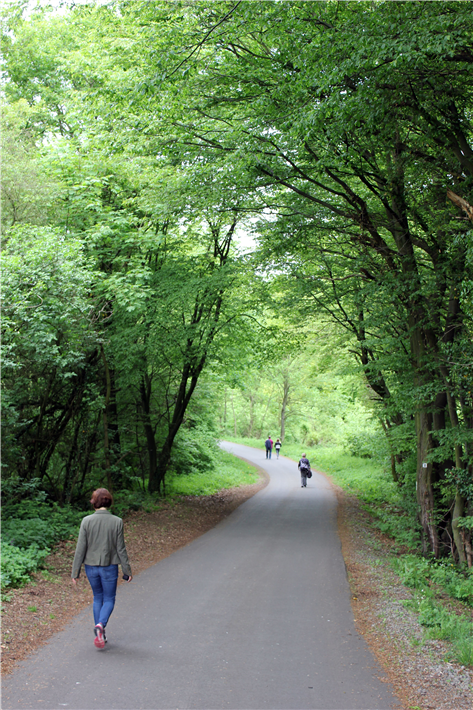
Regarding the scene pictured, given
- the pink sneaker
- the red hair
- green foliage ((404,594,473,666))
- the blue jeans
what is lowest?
green foliage ((404,594,473,666))

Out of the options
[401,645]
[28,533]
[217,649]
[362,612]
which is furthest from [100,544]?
[28,533]

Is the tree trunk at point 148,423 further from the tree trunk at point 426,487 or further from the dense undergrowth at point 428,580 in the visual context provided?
the tree trunk at point 426,487

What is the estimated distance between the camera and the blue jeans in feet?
16.7

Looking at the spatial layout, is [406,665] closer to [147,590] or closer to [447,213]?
[147,590]

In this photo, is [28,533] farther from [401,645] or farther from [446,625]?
[446,625]

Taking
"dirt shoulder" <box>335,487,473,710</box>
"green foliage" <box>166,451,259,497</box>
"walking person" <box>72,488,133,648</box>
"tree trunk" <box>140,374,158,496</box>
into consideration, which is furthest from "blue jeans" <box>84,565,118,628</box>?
"green foliage" <box>166,451,259,497</box>

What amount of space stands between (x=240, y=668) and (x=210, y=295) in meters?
10.1

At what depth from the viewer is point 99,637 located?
16.5 feet

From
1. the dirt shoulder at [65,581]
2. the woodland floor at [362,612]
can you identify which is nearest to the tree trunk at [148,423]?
the dirt shoulder at [65,581]

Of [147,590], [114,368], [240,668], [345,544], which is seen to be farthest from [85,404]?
[240,668]

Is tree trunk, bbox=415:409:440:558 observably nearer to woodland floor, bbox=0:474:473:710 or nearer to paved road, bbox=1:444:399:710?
woodland floor, bbox=0:474:473:710

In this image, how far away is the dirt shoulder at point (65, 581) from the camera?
5342 mm

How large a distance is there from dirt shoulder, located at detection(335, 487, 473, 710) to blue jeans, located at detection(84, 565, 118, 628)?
9.46 ft

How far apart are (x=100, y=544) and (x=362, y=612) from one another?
12.6ft
